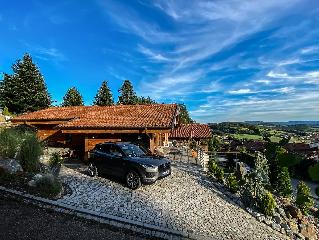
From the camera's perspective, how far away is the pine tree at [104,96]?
54438 millimetres

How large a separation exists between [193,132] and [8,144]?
90.3 feet

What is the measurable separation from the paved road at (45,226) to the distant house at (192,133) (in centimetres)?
2731

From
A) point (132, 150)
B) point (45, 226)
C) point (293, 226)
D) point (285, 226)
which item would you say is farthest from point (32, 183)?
point (293, 226)

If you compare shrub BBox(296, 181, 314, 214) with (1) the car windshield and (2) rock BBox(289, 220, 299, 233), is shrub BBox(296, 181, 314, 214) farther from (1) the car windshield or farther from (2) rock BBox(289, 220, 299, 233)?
(1) the car windshield

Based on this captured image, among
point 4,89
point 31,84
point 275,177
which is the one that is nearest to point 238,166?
point 275,177

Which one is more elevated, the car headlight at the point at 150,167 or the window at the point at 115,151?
the window at the point at 115,151

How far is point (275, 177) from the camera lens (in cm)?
1897

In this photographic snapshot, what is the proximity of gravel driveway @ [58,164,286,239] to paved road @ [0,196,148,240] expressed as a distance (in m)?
1.01

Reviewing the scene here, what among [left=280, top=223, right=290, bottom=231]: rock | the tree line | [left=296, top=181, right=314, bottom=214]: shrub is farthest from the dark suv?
the tree line

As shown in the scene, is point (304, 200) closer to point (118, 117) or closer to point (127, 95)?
point (118, 117)

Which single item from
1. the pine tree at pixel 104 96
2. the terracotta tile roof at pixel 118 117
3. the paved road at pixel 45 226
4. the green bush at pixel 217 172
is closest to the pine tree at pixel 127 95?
the pine tree at pixel 104 96

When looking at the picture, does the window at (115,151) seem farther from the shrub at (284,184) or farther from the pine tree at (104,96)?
the pine tree at (104,96)

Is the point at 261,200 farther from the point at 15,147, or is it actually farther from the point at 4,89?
the point at 4,89

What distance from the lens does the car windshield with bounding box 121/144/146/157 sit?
13820mm
